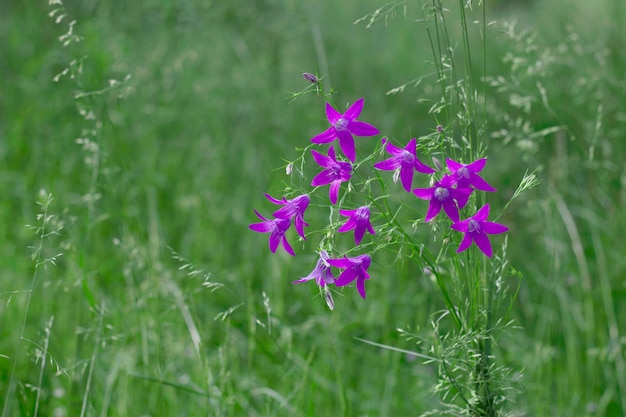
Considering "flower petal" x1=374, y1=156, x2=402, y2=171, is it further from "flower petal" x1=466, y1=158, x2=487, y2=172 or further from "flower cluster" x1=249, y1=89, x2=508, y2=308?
"flower petal" x1=466, y1=158, x2=487, y2=172

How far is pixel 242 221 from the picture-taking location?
12.3ft

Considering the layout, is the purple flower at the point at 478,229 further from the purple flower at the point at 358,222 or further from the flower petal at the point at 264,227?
the flower petal at the point at 264,227

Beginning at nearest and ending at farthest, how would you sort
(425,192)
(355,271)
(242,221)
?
(425,192), (355,271), (242,221)

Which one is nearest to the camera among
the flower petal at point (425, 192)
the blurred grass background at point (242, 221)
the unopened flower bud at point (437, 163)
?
the flower petal at point (425, 192)

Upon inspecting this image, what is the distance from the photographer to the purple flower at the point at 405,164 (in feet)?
4.52

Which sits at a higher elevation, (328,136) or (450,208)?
(328,136)

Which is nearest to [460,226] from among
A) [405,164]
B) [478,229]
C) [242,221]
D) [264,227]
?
[478,229]

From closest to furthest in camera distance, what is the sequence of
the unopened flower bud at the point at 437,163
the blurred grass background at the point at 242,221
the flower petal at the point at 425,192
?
the flower petal at the point at 425,192
the unopened flower bud at the point at 437,163
the blurred grass background at the point at 242,221

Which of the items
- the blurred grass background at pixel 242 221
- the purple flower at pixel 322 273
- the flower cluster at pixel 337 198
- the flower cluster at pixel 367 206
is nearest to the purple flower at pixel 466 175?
the flower cluster at pixel 367 206

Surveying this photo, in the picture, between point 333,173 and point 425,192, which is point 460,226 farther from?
point 333,173

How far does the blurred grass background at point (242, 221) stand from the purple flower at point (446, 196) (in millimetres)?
423

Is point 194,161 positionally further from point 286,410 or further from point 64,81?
point 286,410

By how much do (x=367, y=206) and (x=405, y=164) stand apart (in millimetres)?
A: 101

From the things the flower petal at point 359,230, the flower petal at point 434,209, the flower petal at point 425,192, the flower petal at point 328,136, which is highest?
the flower petal at point 328,136
